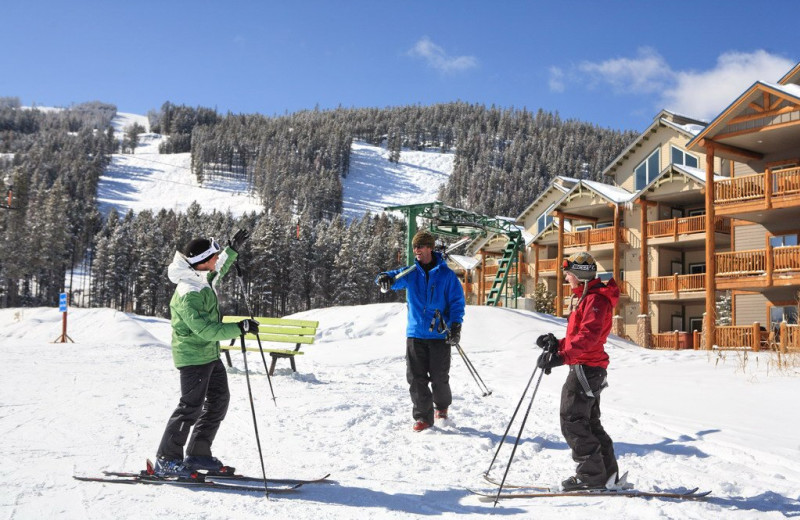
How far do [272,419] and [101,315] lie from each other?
24.1m

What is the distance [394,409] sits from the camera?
838cm

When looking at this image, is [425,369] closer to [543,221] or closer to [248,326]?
[248,326]

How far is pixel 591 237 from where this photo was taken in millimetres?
33500

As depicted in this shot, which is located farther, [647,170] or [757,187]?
[647,170]

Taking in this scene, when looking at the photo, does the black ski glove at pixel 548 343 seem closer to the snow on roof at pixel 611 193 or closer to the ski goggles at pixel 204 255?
the ski goggles at pixel 204 255

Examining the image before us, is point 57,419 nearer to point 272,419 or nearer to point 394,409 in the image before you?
point 272,419

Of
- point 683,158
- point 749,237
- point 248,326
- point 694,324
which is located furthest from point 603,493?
point 683,158

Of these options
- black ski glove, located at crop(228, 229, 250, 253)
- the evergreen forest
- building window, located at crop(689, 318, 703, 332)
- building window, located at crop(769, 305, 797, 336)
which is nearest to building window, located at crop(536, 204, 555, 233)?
building window, located at crop(689, 318, 703, 332)

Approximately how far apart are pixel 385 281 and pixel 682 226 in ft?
84.3

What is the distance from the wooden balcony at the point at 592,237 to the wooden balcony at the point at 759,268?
443 inches

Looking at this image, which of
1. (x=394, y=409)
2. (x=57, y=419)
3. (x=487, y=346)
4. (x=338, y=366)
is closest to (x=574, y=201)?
(x=487, y=346)

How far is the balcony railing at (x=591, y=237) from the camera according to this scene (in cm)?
3288

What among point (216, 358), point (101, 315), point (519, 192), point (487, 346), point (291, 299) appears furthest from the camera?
point (519, 192)

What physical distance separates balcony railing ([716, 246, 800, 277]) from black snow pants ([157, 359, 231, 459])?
1920cm
